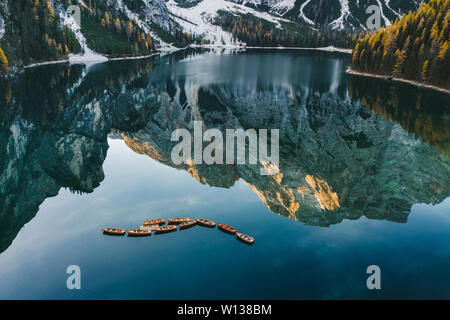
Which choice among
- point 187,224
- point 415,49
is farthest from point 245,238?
point 415,49

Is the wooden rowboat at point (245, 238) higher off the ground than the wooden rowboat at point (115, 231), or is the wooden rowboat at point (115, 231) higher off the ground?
the wooden rowboat at point (115, 231)

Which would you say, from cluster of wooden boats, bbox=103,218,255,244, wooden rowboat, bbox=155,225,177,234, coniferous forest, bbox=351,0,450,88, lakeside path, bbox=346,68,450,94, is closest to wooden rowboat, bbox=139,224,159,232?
cluster of wooden boats, bbox=103,218,255,244

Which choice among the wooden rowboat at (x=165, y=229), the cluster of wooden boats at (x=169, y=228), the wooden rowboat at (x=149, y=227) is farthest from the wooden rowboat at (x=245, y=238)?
the wooden rowboat at (x=149, y=227)

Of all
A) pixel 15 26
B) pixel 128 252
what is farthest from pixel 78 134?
pixel 15 26

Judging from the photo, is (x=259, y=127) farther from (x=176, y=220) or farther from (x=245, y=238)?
(x=245, y=238)

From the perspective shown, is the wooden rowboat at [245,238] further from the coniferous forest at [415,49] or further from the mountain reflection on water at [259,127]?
the coniferous forest at [415,49]

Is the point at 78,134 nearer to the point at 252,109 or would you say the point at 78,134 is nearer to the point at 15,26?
the point at 252,109

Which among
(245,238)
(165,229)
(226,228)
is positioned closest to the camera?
(245,238)
